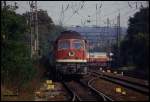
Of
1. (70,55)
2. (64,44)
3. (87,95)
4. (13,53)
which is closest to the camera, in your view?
(87,95)

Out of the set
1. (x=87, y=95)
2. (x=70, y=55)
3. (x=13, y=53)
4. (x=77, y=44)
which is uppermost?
(x=77, y=44)

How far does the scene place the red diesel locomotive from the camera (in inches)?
1455

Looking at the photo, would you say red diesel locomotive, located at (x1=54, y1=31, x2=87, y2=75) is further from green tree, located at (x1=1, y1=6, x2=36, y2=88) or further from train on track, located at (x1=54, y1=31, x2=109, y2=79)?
green tree, located at (x1=1, y1=6, x2=36, y2=88)

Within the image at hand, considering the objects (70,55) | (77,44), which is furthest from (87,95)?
(77,44)

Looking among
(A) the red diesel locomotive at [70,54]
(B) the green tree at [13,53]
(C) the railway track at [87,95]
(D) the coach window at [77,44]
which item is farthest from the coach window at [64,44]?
(C) the railway track at [87,95]

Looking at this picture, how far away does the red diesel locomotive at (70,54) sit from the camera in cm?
3697

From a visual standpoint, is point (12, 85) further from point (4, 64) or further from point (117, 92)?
point (117, 92)

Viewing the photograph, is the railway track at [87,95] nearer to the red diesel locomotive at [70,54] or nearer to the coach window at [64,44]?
the red diesel locomotive at [70,54]

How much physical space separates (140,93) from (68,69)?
38.4 feet

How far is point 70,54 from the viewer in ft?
124

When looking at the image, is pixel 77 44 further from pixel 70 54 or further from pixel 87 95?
pixel 87 95

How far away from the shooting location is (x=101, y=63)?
86.6m

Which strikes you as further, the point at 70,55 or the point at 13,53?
the point at 70,55

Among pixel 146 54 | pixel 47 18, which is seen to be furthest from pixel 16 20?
Result: pixel 47 18
